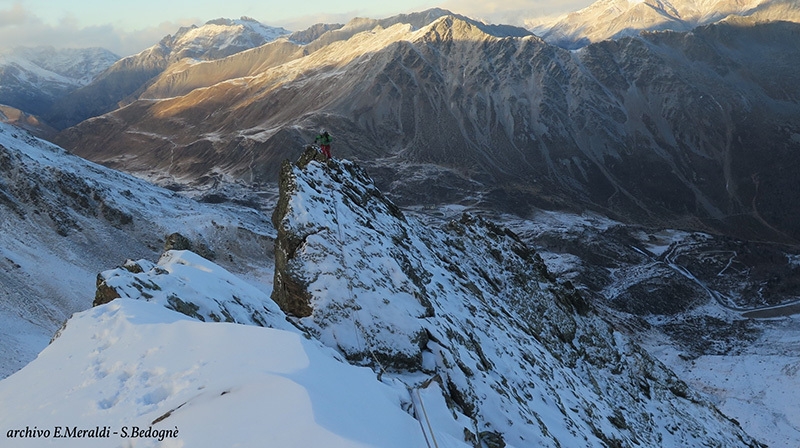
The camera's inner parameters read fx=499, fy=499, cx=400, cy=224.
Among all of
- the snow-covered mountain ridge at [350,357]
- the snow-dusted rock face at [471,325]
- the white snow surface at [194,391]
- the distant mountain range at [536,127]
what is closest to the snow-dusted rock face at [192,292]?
the snow-covered mountain ridge at [350,357]

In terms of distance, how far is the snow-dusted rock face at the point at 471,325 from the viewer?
1462cm

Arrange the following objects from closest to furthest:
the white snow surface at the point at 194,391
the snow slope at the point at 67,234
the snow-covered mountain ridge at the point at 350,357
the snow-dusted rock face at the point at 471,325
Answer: the white snow surface at the point at 194,391 < the snow-covered mountain ridge at the point at 350,357 < the snow-dusted rock face at the point at 471,325 < the snow slope at the point at 67,234

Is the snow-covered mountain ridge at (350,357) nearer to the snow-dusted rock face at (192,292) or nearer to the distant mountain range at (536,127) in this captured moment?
the snow-dusted rock face at (192,292)

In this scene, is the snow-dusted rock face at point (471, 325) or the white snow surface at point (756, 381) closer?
the snow-dusted rock face at point (471, 325)

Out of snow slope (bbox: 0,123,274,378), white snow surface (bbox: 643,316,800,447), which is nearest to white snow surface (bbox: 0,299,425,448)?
snow slope (bbox: 0,123,274,378)

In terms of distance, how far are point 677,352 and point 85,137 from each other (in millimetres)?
204244

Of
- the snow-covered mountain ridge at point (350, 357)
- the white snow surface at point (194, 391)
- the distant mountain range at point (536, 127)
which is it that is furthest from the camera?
the distant mountain range at point (536, 127)

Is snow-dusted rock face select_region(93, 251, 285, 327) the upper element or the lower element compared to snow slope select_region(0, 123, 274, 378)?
upper

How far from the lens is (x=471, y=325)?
65.8 ft

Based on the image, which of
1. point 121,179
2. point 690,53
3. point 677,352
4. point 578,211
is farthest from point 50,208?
point 690,53

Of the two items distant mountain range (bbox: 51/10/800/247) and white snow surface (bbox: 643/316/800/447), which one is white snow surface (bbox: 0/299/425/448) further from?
distant mountain range (bbox: 51/10/800/247)

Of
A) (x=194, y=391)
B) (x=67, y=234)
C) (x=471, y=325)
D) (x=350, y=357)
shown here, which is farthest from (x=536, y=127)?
(x=194, y=391)

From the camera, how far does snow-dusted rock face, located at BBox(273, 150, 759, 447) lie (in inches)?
575

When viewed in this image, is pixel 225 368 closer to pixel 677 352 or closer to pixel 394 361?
pixel 394 361
